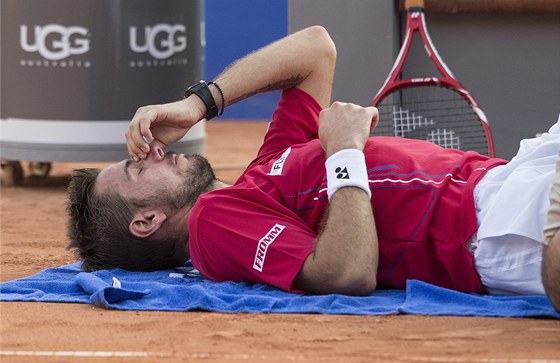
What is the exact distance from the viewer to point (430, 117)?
218 inches

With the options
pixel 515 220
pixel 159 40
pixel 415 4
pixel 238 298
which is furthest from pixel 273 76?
pixel 159 40

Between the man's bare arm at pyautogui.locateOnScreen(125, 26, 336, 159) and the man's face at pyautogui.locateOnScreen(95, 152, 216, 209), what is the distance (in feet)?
0.41

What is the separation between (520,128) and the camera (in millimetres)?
5777

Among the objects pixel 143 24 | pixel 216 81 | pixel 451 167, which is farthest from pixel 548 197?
pixel 143 24

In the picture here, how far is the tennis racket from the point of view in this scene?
5146mm

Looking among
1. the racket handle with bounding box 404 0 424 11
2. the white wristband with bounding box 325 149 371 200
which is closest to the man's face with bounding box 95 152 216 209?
the white wristband with bounding box 325 149 371 200

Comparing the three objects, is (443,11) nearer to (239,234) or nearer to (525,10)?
(525,10)

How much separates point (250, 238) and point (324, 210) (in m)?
0.27

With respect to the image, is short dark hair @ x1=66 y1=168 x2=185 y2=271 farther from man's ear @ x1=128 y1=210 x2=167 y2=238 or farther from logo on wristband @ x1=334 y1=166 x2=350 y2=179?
logo on wristband @ x1=334 y1=166 x2=350 y2=179

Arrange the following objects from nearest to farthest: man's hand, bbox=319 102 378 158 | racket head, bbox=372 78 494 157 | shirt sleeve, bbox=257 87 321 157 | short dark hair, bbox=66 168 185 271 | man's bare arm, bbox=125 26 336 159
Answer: man's hand, bbox=319 102 378 158
short dark hair, bbox=66 168 185 271
man's bare arm, bbox=125 26 336 159
shirt sleeve, bbox=257 87 321 157
racket head, bbox=372 78 494 157

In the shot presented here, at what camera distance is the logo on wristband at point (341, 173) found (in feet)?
11.1

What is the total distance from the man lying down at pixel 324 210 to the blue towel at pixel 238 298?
0.05m

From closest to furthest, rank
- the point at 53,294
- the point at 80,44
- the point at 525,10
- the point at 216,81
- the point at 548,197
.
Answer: the point at 548,197, the point at 53,294, the point at 216,81, the point at 525,10, the point at 80,44

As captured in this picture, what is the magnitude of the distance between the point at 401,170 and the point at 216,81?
889mm
